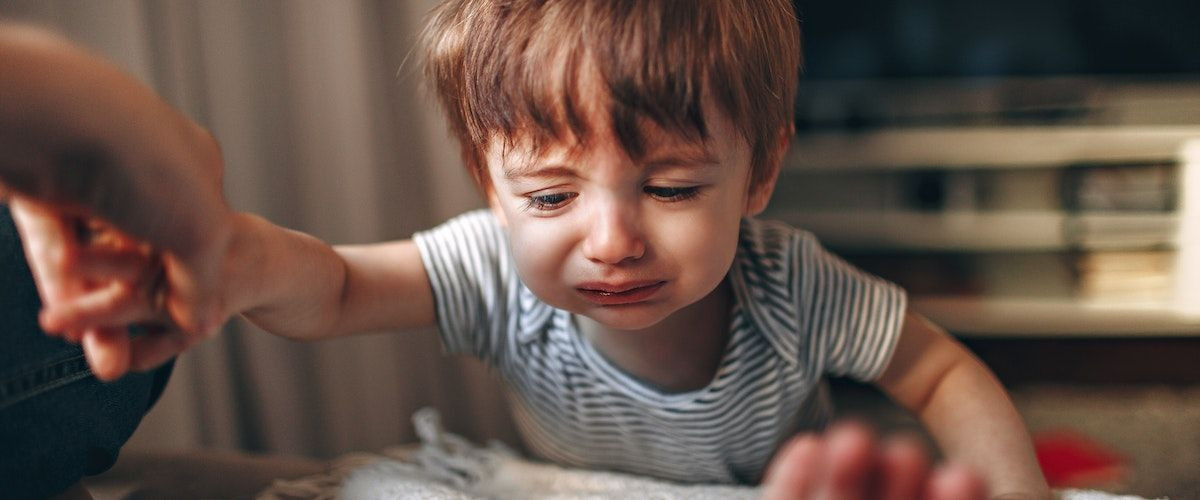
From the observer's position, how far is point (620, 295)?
64 centimetres

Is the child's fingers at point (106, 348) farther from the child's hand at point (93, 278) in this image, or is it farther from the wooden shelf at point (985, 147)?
the wooden shelf at point (985, 147)

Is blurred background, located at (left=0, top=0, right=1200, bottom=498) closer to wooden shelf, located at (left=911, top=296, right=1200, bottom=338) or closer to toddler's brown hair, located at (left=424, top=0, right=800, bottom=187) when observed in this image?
wooden shelf, located at (left=911, top=296, right=1200, bottom=338)

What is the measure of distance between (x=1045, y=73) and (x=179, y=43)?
4.04 ft

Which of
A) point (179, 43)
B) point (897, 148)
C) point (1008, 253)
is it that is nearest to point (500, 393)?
point (179, 43)

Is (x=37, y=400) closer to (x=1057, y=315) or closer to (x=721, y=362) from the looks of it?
(x=721, y=362)

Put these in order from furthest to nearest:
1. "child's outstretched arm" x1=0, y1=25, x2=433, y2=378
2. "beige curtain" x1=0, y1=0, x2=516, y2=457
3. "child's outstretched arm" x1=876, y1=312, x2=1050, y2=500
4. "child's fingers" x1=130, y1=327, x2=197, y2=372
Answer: "beige curtain" x1=0, y1=0, x2=516, y2=457
"child's outstretched arm" x1=876, y1=312, x2=1050, y2=500
"child's fingers" x1=130, y1=327, x2=197, y2=372
"child's outstretched arm" x1=0, y1=25, x2=433, y2=378

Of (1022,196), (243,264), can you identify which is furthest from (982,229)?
(243,264)

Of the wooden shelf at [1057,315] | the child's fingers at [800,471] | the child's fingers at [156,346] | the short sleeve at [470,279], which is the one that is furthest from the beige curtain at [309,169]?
the wooden shelf at [1057,315]

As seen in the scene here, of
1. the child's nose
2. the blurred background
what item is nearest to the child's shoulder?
the child's nose

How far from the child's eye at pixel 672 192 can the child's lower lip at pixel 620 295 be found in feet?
0.21

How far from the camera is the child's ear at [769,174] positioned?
0.69 metres

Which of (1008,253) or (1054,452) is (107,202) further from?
(1008,253)

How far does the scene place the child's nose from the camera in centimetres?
58

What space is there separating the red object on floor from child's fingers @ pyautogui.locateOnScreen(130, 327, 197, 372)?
0.90 metres
